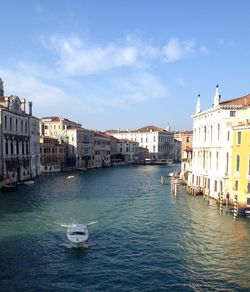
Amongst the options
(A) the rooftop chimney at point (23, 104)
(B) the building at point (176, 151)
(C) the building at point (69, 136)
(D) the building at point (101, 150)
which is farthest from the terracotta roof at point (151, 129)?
(A) the rooftop chimney at point (23, 104)

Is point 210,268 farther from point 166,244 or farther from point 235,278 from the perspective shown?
point 166,244

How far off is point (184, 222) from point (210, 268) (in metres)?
9.23

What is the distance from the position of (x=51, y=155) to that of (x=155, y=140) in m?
55.5

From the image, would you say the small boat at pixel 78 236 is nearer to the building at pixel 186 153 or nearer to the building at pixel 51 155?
the building at pixel 186 153

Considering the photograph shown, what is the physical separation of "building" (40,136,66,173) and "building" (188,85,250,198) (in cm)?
4009

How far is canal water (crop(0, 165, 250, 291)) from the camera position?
15.9 metres

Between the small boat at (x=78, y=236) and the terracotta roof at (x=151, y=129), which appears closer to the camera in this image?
the small boat at (x=78, y=236)

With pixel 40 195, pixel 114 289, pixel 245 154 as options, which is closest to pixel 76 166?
pixel 40 195

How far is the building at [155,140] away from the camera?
403ft

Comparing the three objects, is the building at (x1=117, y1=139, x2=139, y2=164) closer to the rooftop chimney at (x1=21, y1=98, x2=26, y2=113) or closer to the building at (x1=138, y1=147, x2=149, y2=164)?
the building at (x1=138, y1=147, x2=149, y2=164)

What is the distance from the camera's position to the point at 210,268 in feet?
57.2

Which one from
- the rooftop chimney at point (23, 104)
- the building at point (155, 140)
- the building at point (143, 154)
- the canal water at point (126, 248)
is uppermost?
the rooftop chimney at point (23, 104)

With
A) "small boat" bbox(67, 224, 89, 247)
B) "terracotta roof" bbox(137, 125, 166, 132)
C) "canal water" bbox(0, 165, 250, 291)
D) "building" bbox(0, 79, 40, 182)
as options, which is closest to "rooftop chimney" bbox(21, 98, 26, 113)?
"building" bbox(0, 79, 40, 182)

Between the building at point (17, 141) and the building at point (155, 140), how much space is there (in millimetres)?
66196
